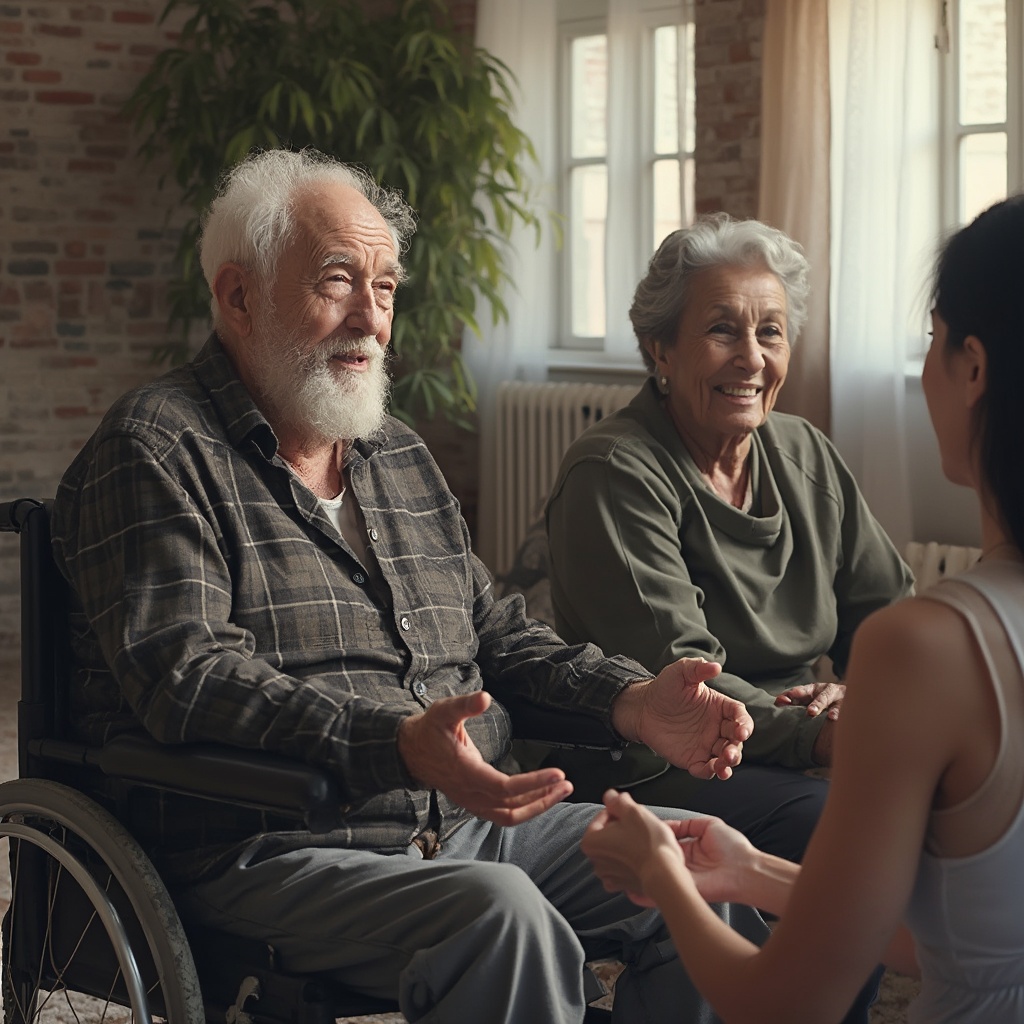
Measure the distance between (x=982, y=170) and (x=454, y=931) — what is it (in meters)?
3.52

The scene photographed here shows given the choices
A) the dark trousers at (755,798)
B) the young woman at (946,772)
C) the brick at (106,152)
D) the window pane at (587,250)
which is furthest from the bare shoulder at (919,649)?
the brick at (106,152)

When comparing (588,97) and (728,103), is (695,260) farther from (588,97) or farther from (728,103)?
(588,97)

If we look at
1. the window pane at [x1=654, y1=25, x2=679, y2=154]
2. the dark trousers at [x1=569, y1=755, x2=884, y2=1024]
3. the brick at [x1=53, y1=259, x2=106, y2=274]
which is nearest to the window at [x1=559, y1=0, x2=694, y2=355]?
the window pane at [x1=654, y1=25, x2=679, y2=154]

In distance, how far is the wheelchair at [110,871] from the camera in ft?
5.22

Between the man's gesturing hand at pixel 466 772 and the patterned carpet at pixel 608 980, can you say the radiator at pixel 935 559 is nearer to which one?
the patterned carpet at pixel 608 980

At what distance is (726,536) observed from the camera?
8.13ft

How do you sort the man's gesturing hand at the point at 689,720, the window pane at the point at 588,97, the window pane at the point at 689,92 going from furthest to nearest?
the window pane at the point at 588,97 → the window pane at the point at 689,92 → the man's gesturing hand at the point at 689,720

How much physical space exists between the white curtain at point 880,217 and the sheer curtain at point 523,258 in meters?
1.54

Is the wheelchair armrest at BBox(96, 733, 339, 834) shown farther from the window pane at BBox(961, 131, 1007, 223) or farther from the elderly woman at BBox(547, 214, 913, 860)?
the window pane at BBox(961, 131, 1007, 223)

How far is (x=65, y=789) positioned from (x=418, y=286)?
151 inches

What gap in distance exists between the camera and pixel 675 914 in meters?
1.28

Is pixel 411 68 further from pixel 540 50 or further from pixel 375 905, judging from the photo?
pixel 375 905

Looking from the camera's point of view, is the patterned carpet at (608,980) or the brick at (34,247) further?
the brick at (34,247)

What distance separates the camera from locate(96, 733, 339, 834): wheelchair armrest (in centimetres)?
153
